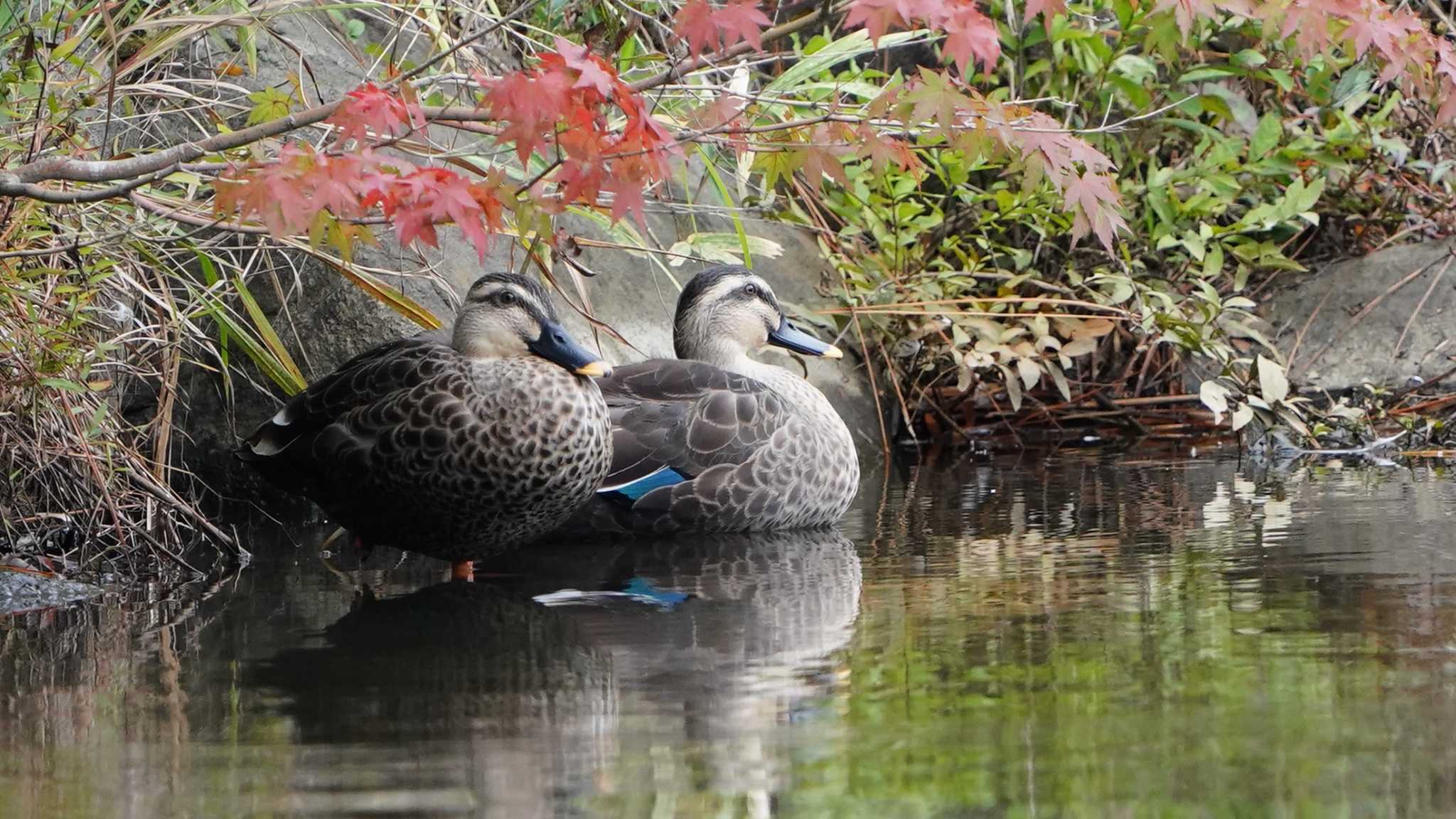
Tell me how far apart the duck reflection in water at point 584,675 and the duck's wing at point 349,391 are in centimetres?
58

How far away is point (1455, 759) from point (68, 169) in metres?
2.81

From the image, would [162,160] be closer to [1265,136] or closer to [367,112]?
[367,112]

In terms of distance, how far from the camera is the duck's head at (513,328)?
4.89 meters

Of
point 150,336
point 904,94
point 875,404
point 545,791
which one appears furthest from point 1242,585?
point 875,404

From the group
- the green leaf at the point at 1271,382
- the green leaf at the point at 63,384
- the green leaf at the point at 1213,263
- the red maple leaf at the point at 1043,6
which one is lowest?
the green leaf at the point at 63,384

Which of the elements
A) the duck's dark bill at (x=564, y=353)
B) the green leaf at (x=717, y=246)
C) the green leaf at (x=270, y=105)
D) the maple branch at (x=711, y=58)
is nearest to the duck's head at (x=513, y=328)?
the duck's dark bill at (x=564, y=353)

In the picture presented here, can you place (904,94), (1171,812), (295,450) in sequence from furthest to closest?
(295,450)
(904,94)
(1171,812)

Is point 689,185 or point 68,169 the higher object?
point 689,185

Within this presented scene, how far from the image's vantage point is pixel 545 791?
2617mm

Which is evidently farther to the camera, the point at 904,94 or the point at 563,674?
the point at 904,94

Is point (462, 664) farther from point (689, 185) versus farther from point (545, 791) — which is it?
point (689, 185)

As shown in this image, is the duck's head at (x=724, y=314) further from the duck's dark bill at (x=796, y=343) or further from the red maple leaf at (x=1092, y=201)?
the red maple leaf at (x=1092, y=201)

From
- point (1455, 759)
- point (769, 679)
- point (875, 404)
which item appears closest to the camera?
point (1455, 759)

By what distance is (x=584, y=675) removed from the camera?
11.2 feet
